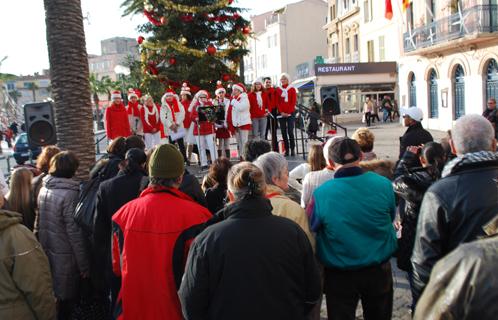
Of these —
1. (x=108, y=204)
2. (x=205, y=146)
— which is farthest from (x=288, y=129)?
(x=108, y=204)

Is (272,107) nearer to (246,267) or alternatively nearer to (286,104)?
(286,104)

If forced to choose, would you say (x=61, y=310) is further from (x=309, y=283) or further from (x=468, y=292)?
(x=468, y=292)

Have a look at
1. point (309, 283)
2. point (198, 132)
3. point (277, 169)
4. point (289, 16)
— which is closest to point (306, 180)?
point (277, 169)

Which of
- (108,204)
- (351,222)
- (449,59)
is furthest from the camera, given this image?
(449,59)

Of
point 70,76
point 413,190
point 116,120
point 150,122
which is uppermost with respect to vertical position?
point 70,76

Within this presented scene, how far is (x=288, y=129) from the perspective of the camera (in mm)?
12648

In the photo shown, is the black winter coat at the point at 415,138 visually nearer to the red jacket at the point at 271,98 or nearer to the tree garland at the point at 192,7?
the red jacket at the point at 271,98

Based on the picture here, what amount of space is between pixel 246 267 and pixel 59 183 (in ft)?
7.79

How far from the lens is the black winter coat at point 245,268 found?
2643 mm

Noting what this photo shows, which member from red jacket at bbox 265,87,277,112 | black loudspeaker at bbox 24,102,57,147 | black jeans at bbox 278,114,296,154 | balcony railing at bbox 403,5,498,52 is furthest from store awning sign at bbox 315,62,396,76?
black loudspeaker at bbox 24,102,57,147

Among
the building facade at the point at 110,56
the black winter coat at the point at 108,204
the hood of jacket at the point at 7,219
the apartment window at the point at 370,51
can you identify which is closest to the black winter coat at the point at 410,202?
the black winter coat at the point at 108,204

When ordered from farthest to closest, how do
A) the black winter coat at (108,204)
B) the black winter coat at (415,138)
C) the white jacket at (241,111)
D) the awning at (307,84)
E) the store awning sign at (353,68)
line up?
the awning at (307,84) → the store awning sign at (353,68) → the white jacket at (241,111) → the black winter coat at (415,138) → the black winter coat at (108,204)

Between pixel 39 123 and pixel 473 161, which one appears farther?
pixel 39 123

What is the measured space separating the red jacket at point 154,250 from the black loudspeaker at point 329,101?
10263 millimetres
